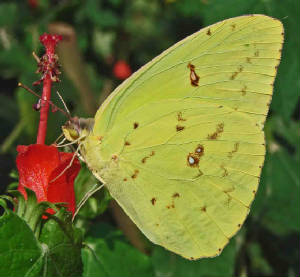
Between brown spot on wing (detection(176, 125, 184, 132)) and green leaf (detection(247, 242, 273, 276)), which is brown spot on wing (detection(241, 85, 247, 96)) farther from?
green leaf (detection(247, 242, 273, 276))

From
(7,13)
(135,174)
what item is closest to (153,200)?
(135,174)

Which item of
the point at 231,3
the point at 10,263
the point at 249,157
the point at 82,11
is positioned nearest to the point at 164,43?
the point at 82,11

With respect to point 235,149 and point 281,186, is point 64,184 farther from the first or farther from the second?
point 281,186

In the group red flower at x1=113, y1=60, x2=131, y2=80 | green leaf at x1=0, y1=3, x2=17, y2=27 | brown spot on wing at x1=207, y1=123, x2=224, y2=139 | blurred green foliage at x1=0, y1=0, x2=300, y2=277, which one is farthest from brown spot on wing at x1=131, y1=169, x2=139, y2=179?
green leaf at x1=0, y1=3, x2=17, y2=27

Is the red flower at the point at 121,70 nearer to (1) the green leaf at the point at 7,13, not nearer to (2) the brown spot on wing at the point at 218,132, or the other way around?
(1) the green leaf at the point at 7,13

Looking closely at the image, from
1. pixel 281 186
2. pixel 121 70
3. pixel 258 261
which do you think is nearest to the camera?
pixel 281 186

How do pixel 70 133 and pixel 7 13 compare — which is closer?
pixel 70 133
